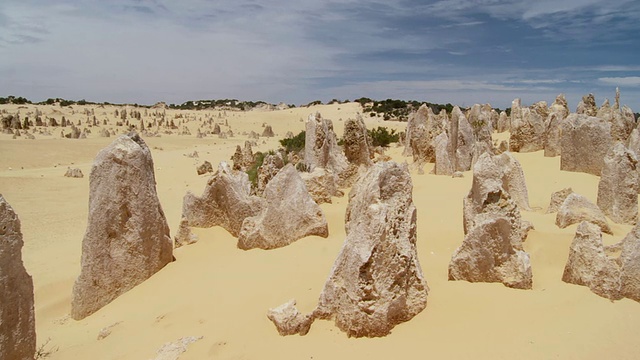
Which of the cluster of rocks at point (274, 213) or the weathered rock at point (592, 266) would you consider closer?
the weathered rock at point (592, 266)

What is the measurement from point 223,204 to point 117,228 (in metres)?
1.93

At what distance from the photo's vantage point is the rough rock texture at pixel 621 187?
7.28 meters

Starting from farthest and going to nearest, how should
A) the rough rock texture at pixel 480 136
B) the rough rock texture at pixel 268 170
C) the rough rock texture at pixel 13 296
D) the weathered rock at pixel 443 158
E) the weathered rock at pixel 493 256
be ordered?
the rough rock texture at pixel 480 136
the weathered rock at pixel 443 158
the rough rock texture at pixel 268 170
the weathered rock at pixel 493 256
the rough rock texture at pixel 13 296

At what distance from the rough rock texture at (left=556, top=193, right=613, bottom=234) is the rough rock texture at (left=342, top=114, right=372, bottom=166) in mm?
5684

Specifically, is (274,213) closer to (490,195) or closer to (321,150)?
(490,195)

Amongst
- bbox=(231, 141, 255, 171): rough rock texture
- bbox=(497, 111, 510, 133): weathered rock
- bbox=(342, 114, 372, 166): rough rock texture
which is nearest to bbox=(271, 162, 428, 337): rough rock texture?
bbox=(342, 114, 372, 166): rough rock texture

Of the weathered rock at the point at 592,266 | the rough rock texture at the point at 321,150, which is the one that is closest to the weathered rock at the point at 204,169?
the rough rock texture at the point at 321,150

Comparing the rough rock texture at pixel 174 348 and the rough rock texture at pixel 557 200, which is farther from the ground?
the rough rock texture at pixel 557 200

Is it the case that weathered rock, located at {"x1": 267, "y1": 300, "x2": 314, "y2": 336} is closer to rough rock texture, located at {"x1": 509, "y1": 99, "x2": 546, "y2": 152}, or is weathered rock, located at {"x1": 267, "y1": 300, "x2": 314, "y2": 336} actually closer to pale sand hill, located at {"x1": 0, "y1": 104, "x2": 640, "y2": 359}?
pale sand hill, located at {"x1": 0, "y1": 104, "x2": 640, "y2": 359}

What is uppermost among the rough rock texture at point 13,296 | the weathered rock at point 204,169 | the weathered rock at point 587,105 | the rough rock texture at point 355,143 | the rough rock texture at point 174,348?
the weathered rock at point 587,105

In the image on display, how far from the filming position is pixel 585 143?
1056 cm

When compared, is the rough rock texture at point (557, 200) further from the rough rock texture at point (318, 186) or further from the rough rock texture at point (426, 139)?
the rough rock texture at point (426, 139)

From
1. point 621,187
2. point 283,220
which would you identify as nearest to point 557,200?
point 621,187

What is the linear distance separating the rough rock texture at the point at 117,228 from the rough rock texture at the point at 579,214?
18.0 ft
